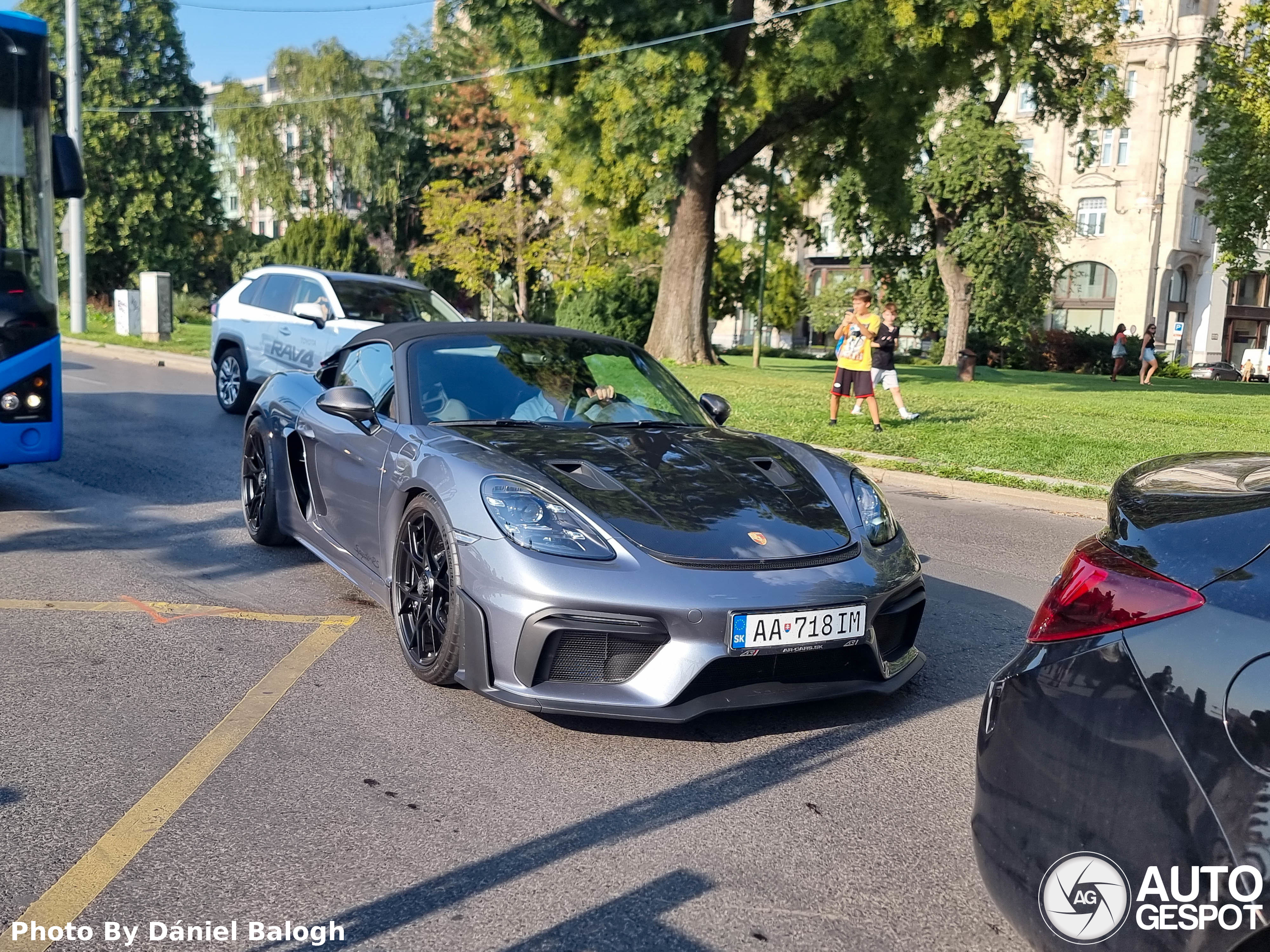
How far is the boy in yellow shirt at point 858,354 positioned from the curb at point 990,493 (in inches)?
88.0

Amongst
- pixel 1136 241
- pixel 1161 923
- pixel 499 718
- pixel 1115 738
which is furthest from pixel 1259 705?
pixel 1136 241

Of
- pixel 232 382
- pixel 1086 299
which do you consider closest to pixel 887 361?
pixel 232 382

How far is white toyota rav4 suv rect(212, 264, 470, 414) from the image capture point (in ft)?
43.0

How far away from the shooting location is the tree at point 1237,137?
2861 centimetres

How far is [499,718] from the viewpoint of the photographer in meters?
4.21

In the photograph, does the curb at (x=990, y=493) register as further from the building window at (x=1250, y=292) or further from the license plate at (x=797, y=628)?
the building window at (x=1250, y=292)

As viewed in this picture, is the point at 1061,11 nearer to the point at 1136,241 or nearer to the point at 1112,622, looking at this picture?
Answer: the point at 1112,622

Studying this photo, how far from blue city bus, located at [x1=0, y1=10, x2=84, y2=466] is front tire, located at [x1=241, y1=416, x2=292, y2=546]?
4.93 ft

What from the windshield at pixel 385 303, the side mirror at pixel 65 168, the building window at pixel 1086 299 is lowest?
the windshield at pixel 385 303

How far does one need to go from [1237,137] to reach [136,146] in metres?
41.8

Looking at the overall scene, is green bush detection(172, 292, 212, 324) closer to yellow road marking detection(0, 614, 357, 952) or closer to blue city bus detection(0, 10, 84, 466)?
blue city bus detection(0, 10, 84, 466)

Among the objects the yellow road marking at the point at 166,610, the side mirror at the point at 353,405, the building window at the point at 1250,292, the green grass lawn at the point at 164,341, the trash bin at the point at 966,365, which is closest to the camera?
the side mirror at the point at 353,405

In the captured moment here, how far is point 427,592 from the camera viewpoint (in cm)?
445

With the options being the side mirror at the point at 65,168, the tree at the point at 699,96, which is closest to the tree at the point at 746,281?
the tree at the point at 699,96
